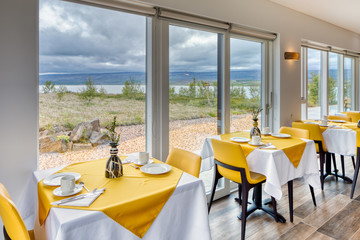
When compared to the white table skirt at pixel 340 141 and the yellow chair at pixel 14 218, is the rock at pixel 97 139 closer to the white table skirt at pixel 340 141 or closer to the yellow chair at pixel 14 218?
the yellow chair at pixel 14 218

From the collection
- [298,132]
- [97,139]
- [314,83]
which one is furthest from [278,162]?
[314,83]

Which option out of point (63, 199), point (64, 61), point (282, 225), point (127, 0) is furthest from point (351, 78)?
point (63, 199)

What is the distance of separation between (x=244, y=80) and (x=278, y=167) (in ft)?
5.50

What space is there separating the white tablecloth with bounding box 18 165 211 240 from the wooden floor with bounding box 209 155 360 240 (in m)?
0.92

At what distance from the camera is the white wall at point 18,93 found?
180 centimetres

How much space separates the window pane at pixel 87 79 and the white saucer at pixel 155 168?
2.78 feet

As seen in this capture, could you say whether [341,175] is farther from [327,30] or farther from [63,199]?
[63,199]

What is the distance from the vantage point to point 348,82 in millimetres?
5918

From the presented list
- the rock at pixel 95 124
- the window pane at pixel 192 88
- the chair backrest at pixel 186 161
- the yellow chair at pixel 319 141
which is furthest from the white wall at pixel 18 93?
the yellow chair at pixel 319 141

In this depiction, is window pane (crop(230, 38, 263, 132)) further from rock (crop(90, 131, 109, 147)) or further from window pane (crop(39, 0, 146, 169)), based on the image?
rock (crop(90, 131, 109, 147))

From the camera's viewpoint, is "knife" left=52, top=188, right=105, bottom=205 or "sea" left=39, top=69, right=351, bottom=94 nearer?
"knife" left=52, top=188, right=105, bottom=205

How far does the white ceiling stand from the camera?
3.69m

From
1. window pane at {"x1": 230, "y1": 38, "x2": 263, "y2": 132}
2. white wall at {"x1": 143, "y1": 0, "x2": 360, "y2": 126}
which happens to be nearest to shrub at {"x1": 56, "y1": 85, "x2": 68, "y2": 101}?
white wall at {"x1": 143, "y1": 0, "x2": 360, "y2": 126}

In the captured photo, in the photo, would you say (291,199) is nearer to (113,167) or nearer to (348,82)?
(113,167)
